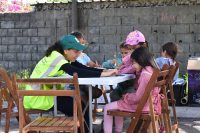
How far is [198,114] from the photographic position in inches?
172

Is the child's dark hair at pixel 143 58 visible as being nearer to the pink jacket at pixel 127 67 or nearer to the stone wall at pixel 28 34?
the pink jacket at pixel 127 67

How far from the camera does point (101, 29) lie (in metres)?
6.77

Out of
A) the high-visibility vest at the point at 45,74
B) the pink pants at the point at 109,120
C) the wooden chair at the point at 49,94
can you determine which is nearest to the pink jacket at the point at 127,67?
the pink pants at the point at 109,120

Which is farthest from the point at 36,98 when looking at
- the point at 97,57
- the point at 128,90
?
the point at 97,57

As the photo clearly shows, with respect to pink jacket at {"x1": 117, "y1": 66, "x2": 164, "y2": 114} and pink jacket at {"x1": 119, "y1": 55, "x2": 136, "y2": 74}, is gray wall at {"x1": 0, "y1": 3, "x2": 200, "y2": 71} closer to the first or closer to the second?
pink jacket at {"x1": 119, "y1": 55, "x2": 136, "y2": 74}

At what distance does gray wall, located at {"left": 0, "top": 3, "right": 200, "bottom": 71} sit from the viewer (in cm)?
638

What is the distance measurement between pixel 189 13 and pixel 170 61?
10.3 feet

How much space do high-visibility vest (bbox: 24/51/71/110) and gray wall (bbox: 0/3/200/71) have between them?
398cm

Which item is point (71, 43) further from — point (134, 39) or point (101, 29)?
point (101, 29)

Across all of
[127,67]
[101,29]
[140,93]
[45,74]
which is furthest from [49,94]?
[101,29]

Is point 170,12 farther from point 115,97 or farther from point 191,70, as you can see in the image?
point 115,97

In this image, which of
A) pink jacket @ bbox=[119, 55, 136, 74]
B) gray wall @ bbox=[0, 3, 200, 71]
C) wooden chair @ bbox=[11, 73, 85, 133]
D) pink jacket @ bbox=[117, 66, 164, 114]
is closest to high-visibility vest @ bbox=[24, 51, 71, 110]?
wooden chair @ bbox=[11, 73, 85, 133]

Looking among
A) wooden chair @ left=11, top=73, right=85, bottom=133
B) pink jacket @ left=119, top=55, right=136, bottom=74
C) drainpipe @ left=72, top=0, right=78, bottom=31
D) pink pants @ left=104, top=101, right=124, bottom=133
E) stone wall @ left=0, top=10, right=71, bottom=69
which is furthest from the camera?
stone wall @ left=0, top=10, right=71, bottom=69

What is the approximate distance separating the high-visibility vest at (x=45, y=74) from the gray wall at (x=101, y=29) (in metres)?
3.98
